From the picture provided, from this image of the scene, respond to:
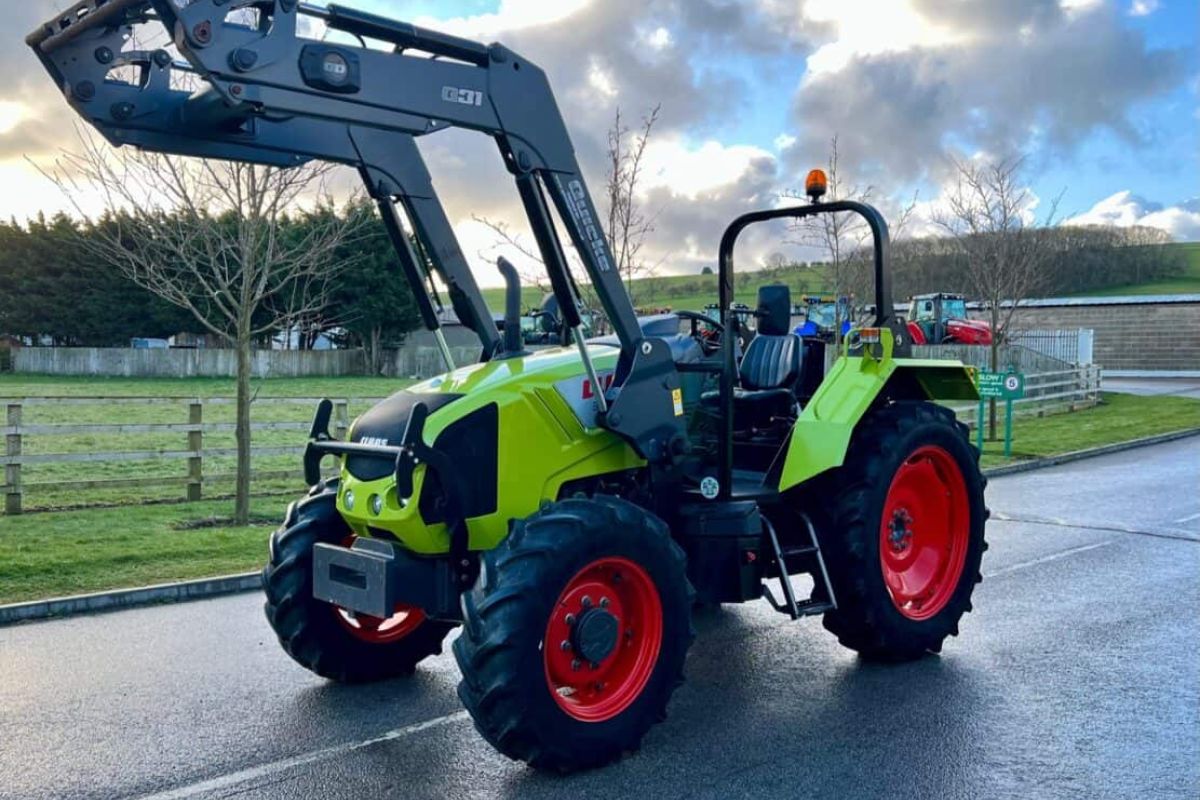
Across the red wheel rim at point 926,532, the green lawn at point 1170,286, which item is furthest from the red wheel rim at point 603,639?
the green lawn at point 1170,286

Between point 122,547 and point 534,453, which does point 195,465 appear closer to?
point 122,547

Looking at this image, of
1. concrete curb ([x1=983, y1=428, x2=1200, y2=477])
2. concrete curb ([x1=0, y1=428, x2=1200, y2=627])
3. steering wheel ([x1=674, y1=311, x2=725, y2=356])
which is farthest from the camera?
concrete curb ([x1=983, y1=428, x2=1200, y2=477])

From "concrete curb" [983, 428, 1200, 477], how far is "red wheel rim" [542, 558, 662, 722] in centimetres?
1223

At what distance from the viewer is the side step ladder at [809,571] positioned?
5.60 metres

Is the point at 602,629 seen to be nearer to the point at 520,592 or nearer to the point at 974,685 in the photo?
the point at 520,592

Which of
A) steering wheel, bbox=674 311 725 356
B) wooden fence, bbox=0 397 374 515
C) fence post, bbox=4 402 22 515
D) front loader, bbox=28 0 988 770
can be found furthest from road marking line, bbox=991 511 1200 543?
fence post, bbox=4 402 22 515

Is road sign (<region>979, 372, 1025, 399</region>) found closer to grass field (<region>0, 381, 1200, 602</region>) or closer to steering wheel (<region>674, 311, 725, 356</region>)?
grass field (<region>0, 381, 1200, 602</region>)

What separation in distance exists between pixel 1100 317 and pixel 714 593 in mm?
44930

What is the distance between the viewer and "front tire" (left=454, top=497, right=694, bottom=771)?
4.34m

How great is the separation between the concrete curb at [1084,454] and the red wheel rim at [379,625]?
1190cm

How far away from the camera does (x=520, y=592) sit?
4352 millimetres

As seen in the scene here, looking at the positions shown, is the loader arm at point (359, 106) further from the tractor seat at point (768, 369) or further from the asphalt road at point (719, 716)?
the asphalt road at point (719, 716)

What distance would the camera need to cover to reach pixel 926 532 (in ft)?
22.1

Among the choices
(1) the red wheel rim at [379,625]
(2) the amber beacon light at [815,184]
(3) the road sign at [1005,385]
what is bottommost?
(1) the red wheel rim at [379,625]
